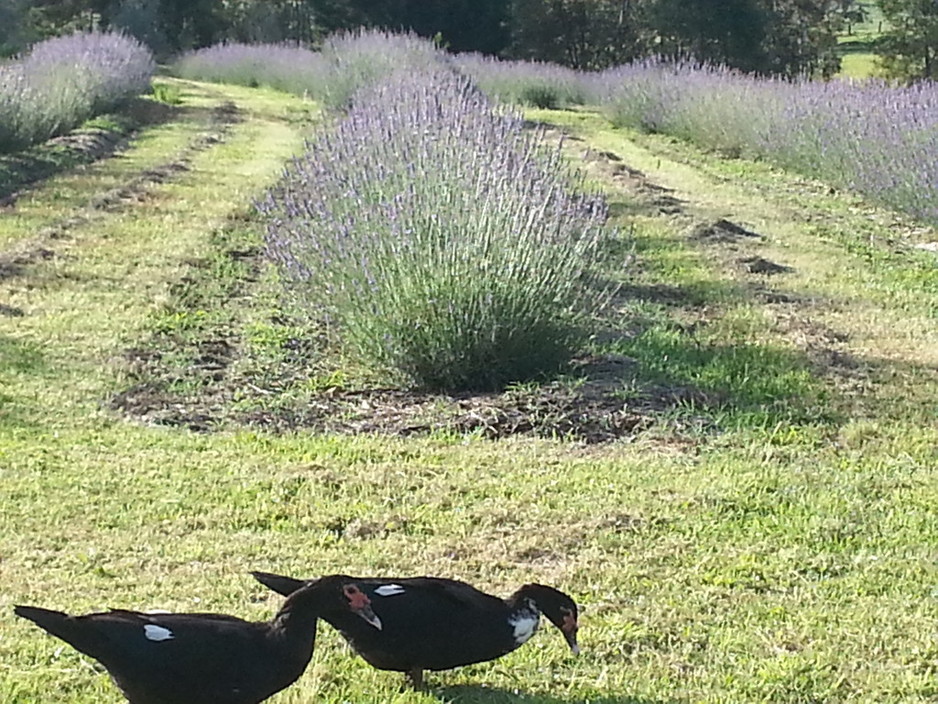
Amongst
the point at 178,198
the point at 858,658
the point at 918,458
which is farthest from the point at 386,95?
the point at 858,658

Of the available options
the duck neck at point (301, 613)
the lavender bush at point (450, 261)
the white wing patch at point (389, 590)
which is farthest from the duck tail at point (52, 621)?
the lavender bush at point (450, 261)

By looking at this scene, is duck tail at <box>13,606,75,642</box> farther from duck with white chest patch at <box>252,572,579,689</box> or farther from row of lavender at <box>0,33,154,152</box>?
row of lavender at <box>0,33,154,152</box>

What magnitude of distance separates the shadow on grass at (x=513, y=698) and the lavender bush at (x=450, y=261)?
2.99 metres

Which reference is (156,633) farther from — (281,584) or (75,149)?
(75,149)

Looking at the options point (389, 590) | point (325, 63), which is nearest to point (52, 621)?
point (389, 590)

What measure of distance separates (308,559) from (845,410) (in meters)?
2.97

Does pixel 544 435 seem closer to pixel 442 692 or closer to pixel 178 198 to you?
pixel 442 692

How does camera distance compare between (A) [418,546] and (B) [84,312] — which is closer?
(A) [418,546]

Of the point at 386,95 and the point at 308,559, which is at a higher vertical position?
the point at 386,95

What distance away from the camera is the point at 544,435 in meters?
6.05

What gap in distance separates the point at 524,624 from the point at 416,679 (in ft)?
1.07

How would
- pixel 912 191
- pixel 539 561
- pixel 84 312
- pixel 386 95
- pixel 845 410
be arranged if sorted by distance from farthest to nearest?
1. pixel 912 191
2. pixel 386 95
3. pixel 84 312
4. pixel 845 410
5. pixel 539 561

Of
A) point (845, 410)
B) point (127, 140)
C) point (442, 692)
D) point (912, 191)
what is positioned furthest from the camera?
point (127, 140)

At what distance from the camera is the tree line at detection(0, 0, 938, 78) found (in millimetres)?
33062
